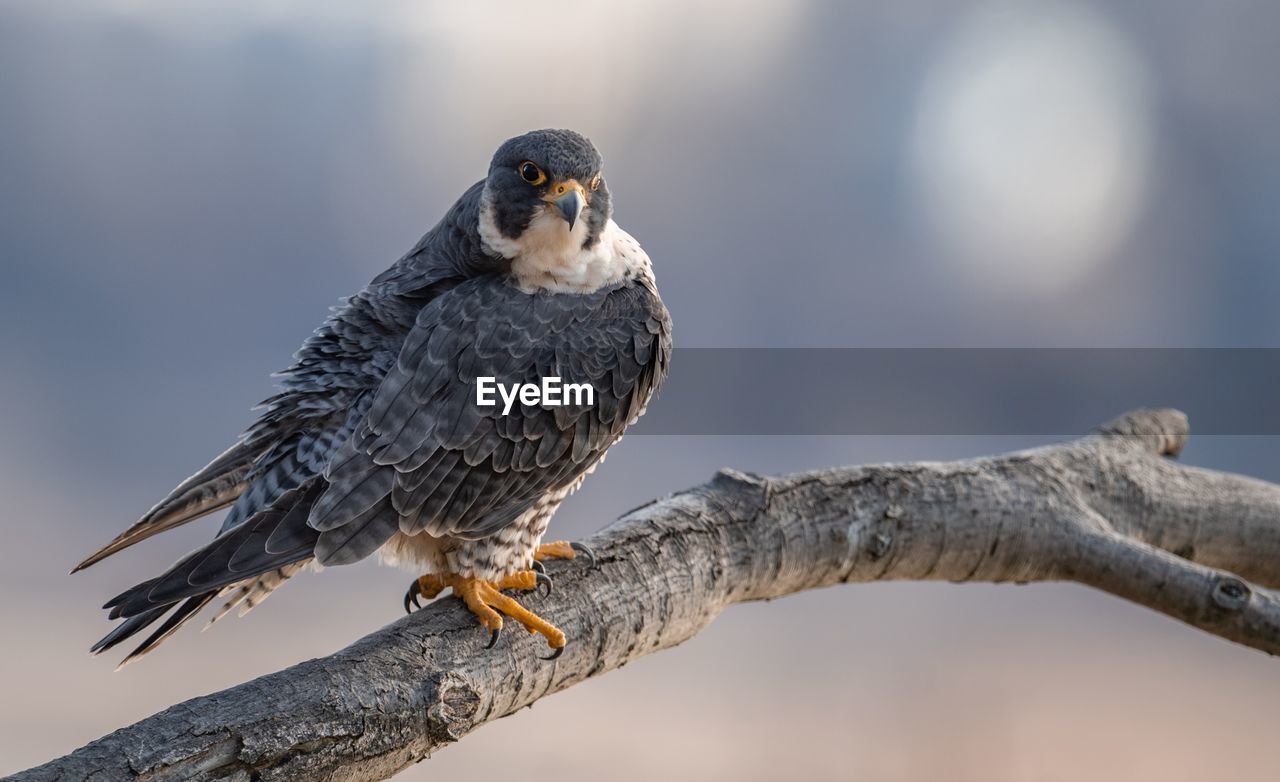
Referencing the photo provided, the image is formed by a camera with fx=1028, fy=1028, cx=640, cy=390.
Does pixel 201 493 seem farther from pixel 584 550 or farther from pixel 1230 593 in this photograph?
pixel 1230 593

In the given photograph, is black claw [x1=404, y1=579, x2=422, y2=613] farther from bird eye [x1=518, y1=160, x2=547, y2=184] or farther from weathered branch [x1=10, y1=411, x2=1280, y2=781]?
bird eye [x1=518, y1=160, x2=547, y2=184]

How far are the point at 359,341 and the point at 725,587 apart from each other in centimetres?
121

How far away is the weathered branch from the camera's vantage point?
1990 millimetres

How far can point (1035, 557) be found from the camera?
129 inches

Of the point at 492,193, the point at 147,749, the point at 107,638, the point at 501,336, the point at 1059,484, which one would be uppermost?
the point at 492,193

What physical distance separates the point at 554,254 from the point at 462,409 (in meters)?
0.44

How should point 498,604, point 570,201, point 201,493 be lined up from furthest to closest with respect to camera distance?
point 201,493 < point 498,604 < point 570,201

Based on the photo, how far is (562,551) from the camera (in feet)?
8.93

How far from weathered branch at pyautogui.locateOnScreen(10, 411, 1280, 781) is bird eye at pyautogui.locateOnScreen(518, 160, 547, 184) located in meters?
0.98

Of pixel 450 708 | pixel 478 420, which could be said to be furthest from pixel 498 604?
pixel 478 420

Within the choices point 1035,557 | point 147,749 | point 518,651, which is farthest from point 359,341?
point 1035,557

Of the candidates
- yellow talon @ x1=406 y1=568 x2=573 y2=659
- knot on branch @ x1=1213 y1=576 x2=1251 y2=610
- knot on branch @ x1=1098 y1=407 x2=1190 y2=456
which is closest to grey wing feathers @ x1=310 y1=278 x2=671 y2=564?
yellow talon @ x1=406 y1=568 x2=573 y2=659

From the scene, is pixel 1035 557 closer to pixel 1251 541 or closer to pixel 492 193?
pixel 1251 541

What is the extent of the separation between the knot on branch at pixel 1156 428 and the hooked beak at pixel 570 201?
7.95 ft
